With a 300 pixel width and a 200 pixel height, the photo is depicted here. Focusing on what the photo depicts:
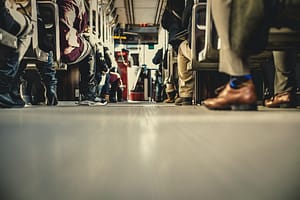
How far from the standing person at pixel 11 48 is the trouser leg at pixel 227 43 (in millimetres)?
1100

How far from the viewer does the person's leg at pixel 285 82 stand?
6.06 ft

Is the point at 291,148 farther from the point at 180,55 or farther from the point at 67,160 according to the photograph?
the point at 180,55

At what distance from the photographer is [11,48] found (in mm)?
1861

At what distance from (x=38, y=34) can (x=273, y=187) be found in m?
2.09

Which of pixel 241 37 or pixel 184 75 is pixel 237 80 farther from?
pixel 184 75

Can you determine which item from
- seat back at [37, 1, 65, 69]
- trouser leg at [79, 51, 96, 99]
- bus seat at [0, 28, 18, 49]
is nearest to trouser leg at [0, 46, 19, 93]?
bus seat at [0, 28, 18, 49]

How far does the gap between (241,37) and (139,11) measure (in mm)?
7491

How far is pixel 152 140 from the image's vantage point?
2.09ft

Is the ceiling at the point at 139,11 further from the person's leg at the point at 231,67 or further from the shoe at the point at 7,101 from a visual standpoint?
the person's leg at the point at 231,67

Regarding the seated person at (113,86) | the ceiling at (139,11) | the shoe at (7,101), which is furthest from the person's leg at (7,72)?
the ceiling at (139,11)

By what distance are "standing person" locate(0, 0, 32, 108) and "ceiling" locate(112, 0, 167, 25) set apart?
5757mm

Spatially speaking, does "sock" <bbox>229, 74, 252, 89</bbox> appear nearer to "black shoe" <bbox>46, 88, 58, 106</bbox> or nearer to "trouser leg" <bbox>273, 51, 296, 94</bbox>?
"trouser leg" <bbox>273, 51, 296, 94</bbox>

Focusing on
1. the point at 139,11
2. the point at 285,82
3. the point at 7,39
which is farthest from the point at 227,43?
the point at 139,11

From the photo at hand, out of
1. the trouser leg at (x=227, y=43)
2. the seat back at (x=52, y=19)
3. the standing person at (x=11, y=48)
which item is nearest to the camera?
the trouser leg at (x=227, y=43)
